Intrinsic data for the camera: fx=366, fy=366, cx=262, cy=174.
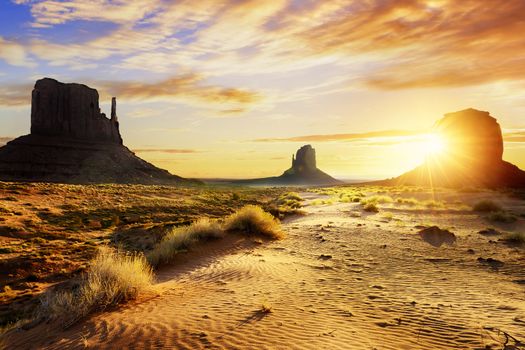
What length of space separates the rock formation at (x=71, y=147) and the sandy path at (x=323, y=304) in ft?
222

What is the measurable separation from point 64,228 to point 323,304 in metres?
20.1

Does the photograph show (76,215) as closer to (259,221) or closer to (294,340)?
(259,221)

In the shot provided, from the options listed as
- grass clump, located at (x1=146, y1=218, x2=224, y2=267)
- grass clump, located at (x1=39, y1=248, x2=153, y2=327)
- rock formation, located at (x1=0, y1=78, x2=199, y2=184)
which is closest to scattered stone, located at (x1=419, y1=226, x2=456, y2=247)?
grass clump, located at (x1=146, y1=218, x2=224, y2=267)

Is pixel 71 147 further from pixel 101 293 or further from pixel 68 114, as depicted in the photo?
pixel 101 293

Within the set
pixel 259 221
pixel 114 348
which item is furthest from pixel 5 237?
pixel 114 348

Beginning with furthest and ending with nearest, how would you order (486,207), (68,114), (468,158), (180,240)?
(68,114), (468,158), (486,207), (180,240)

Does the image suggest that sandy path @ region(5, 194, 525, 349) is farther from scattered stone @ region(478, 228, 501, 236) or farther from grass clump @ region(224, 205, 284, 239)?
grass clump @ region(224, 205, 284, 239)

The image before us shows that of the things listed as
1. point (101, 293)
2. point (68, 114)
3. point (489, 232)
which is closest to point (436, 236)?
point (489, 232)

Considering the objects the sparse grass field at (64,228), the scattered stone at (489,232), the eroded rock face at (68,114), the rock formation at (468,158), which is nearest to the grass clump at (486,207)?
the scattered stone at (489,232)

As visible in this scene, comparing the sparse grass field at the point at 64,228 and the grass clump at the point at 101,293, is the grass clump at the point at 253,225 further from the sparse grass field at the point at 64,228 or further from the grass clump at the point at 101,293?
the grass clump at the point at 101,293

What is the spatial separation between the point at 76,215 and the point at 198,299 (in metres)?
22.5

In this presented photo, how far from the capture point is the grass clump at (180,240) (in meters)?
13.4

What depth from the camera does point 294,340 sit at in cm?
598

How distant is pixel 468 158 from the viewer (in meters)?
92.0
